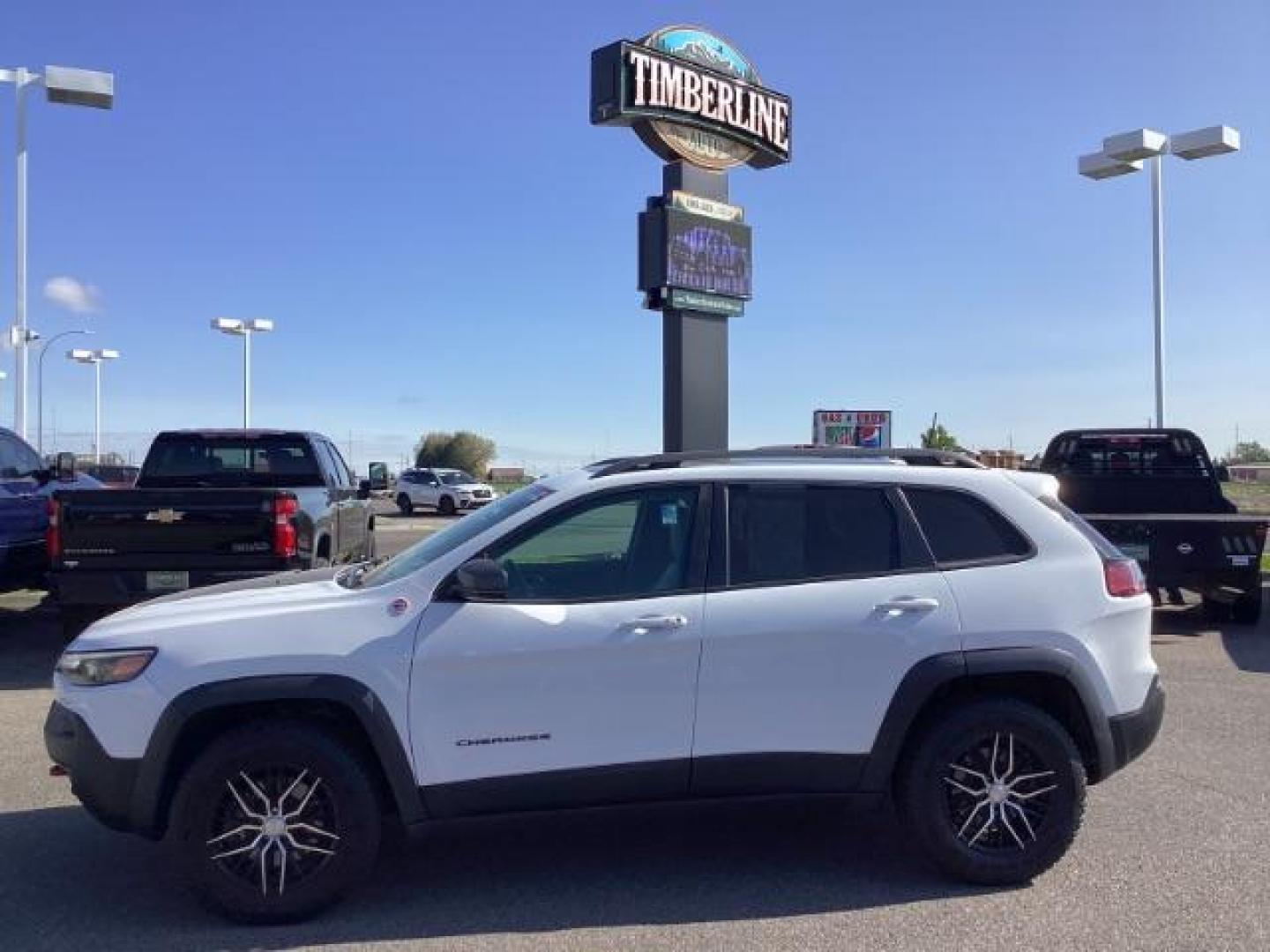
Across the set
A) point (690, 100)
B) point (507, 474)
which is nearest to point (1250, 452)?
point (507, 474)

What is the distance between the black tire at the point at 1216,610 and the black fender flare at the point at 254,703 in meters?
9.82

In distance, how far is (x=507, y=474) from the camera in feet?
263

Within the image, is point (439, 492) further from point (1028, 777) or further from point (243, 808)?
point (1028, 777)

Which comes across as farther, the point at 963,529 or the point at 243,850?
the point at 963,529

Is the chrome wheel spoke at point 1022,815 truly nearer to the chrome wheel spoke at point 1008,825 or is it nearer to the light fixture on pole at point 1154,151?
the chrome wheel spoke at point 1008,825

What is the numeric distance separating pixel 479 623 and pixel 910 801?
1.91 metres

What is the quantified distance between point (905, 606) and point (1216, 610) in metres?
8.77

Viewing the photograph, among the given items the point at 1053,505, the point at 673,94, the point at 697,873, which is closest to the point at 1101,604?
the point at 1053,505

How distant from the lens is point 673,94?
1655 cm

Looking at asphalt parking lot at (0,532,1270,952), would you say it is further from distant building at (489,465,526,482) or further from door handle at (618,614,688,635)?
distant building at (489,465,526,482)

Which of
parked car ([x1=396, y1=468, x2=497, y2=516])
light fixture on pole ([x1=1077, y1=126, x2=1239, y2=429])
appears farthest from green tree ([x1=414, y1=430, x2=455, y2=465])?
light fixture on pole ([x1=1077, y1=126, x2=1239, y2=429])

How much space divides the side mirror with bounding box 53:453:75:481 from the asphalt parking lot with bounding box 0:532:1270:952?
607 centimetres

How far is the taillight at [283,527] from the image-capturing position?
30.5 feet

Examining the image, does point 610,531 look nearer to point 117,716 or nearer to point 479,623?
point 479,623
